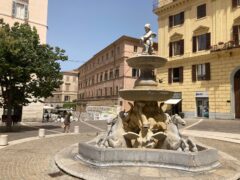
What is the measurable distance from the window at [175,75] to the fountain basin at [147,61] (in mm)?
22819

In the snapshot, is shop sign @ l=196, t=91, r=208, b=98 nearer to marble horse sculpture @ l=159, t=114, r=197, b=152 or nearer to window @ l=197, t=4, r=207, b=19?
window @ l=197, t=4, r=207, b=19

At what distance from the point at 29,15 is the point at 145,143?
2780cm

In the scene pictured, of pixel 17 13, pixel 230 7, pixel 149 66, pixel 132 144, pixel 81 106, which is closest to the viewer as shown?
pixel 132 144

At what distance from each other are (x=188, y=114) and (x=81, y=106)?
40667 millimetres

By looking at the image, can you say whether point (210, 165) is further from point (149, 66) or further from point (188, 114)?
point (188, 114)

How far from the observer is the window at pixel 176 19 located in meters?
33.6

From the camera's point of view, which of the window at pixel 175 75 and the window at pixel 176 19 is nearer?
the window at pixel 175 75

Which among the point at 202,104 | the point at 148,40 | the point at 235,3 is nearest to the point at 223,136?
the point at 148,40

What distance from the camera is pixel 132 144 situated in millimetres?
9609

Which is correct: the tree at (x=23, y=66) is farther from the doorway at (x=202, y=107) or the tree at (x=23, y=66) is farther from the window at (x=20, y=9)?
the doorway at (x=202, y=107)

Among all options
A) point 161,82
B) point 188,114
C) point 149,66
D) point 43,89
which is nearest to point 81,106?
point 161,82

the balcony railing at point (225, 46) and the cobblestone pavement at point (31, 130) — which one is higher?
the balcony railing at point (225, 46)

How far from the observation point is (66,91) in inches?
3487

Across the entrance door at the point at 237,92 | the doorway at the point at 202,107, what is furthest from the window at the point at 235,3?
the doorway at the point at 202,107
